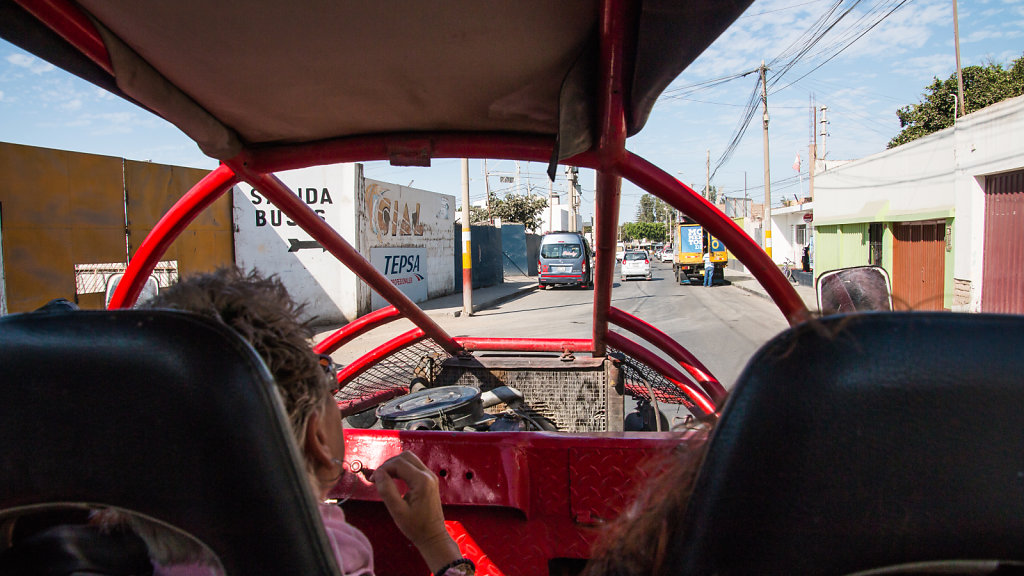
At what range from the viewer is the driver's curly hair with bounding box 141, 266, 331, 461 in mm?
820

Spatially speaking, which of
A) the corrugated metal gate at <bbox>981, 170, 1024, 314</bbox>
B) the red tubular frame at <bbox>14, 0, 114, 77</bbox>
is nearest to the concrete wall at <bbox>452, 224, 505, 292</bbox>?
the corrugated metal gate at <bbox>981, 170, 1024, 314</bbox>

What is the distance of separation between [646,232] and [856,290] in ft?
277

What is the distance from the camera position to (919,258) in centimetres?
1499

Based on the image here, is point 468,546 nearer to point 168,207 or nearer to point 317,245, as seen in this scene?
point 168,207

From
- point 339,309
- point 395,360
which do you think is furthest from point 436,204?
point 395,360

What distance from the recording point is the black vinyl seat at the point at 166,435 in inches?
27.3

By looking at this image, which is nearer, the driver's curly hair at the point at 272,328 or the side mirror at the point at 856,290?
the driver's curly hair at the point at 272,328

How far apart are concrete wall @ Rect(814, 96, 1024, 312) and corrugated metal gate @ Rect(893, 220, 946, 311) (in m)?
0.36

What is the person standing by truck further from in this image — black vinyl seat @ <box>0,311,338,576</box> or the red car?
black vinyl seat @ <box>0,311,338,576</box>

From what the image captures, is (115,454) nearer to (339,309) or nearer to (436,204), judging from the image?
(339,309)

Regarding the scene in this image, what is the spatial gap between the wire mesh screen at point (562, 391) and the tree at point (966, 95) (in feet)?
79.4

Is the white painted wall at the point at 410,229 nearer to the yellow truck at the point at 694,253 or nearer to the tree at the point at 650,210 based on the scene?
the yellow truck at the point at 694,253

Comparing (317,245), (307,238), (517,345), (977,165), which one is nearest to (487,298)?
(317,245)

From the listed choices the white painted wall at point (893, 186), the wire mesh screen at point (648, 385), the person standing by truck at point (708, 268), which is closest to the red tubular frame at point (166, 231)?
the wire mesh screen at point (648, 385)
